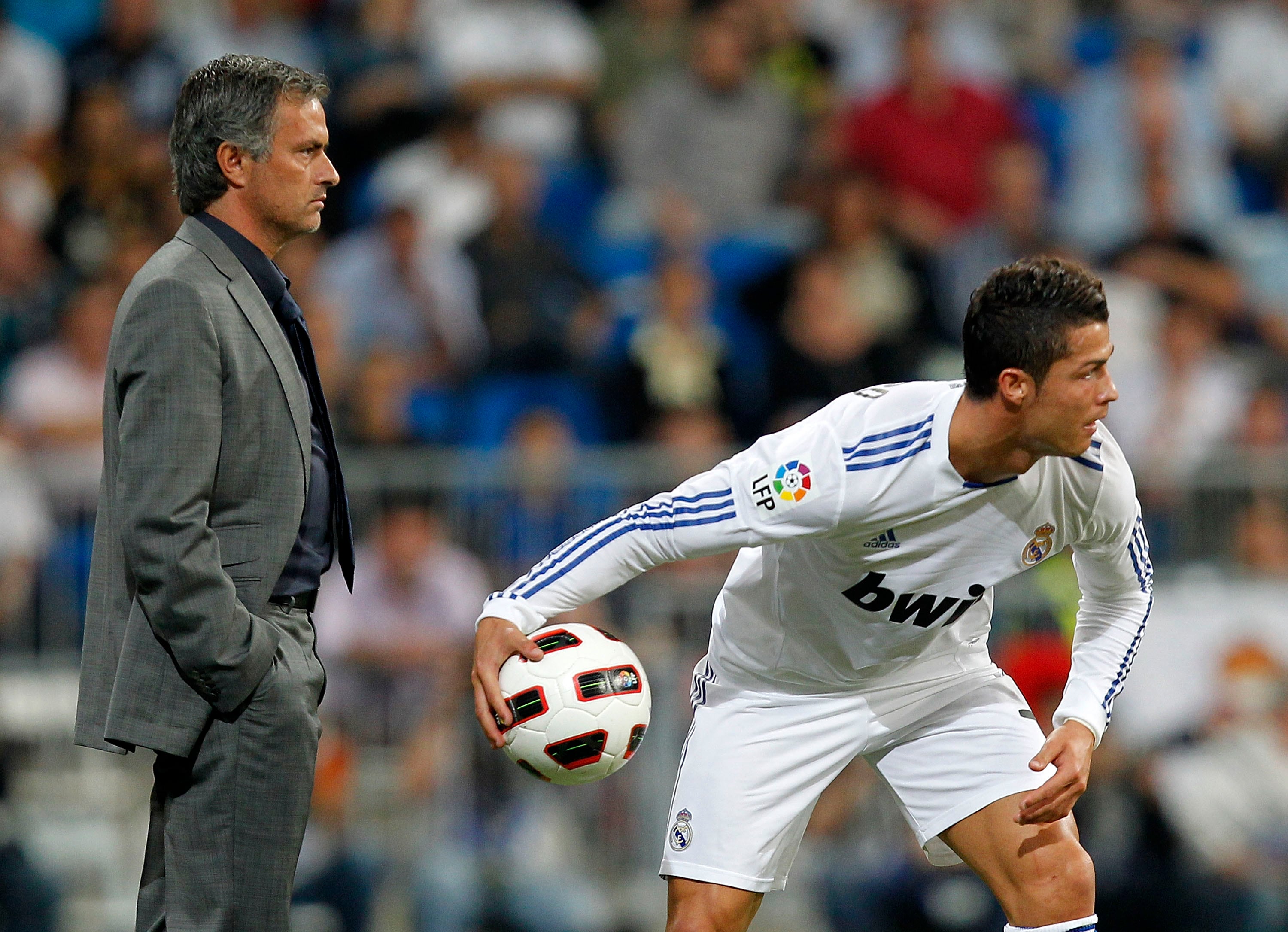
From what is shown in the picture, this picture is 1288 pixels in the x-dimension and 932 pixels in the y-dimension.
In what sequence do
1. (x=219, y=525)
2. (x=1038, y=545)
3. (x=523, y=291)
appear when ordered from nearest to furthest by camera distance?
(x=219, y=525) → (x=1038, y=545) → (x=523, y=291)

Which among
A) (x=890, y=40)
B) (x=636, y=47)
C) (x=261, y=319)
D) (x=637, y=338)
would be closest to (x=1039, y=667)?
(x=637, y=338)

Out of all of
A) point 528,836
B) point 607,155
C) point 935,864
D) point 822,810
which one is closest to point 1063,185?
point 607,155

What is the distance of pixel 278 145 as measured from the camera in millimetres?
3861

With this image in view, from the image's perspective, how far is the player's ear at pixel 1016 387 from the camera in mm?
4129

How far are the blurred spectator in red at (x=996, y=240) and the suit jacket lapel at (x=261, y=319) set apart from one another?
665 cm

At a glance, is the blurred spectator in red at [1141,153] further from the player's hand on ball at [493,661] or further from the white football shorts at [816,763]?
the player's hand on ball at [493,661]

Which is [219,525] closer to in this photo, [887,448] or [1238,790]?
[887,448]

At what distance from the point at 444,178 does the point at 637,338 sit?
1.83 metres

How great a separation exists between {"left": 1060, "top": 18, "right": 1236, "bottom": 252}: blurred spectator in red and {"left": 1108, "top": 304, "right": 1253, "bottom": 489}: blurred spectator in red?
1354 mm

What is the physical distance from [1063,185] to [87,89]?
6021mm

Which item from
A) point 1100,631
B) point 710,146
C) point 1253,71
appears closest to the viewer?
point 1100,631

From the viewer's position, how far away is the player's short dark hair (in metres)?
4.12

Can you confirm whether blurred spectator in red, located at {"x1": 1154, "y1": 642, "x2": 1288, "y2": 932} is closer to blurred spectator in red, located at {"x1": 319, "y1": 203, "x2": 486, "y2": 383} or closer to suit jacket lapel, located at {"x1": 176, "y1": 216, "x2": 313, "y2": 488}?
blurred spectator in red, located at {"x1": 319, "y1": 203, "x2": 486, "y2": 383}

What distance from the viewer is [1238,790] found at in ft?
26.1
